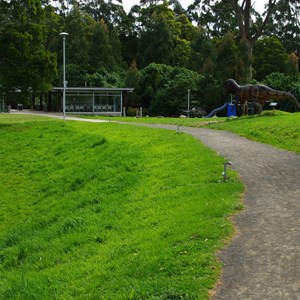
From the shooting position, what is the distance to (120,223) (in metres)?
7.89

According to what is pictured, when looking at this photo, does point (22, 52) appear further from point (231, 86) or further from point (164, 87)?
point (164, 87)

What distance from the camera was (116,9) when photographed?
79438 millimetres

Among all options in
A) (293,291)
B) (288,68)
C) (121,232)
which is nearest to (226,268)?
(293,291)

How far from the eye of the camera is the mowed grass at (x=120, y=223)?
5301mm

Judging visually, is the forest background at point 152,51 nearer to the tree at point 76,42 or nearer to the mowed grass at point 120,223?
the tree at point 76,42

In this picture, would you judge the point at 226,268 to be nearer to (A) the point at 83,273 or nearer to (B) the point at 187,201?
(A) the point at 83,273

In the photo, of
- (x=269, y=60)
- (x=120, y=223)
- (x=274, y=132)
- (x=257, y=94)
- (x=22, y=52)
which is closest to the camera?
(x=120, y=223)

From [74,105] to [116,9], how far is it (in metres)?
36.9

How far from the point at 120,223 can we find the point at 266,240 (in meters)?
2.76

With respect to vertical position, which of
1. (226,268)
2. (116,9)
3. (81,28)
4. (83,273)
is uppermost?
(116,9)

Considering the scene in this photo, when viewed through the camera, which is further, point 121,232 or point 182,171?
point 182,171

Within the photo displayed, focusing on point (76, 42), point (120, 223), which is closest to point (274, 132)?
point (120, 223)

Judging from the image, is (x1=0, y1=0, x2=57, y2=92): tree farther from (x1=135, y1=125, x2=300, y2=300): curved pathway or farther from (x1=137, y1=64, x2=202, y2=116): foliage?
(x1=137, y1=64, x2=202, y2=116): foliage

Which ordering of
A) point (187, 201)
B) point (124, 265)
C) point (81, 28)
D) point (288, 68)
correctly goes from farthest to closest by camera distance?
point (81, 28) < point (288, 68) < point (187, 201) < point (124, 265)
